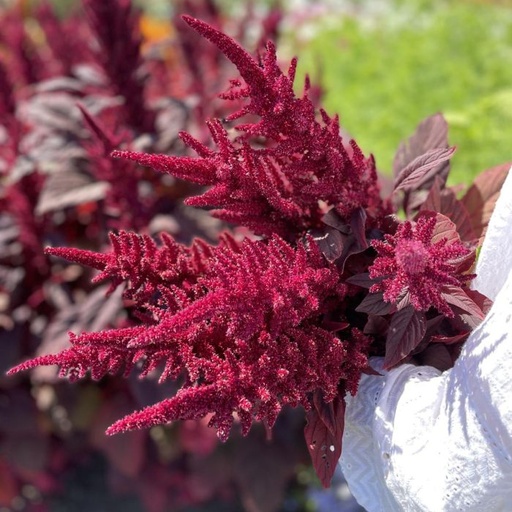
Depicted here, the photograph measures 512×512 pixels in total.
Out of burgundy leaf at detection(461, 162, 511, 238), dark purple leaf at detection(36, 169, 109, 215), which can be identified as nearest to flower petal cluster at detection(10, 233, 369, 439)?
burgundy leaf at detection(461, 162, 511, 238)

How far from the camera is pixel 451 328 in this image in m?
0.73

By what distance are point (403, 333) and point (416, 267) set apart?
0.11m

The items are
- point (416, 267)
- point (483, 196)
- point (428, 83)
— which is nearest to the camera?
point (416, 267)

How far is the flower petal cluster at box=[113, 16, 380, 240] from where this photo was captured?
0.61 metres

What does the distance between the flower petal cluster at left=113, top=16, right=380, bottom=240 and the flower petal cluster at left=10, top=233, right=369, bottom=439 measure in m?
0.06

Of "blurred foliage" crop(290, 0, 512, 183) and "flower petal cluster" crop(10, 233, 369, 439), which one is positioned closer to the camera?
"flower petal cluster" crop(10, 233, 369, 439)

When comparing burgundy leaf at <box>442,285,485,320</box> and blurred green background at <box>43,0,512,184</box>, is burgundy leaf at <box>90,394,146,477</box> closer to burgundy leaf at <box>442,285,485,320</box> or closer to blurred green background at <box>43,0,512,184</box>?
blurred green background at <box>43,0,512,184</box>

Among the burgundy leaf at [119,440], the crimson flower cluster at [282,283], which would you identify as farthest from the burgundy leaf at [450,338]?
the burgundy leaf at [119,440]

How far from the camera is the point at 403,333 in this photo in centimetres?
66

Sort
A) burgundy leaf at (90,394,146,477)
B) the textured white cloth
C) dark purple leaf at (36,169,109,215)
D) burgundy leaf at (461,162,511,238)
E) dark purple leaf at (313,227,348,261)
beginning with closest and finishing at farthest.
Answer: the textured white cloth
dark purple leaf at (313,227,348,261)
burgundy leaf at (461,162,511,238)
dark purple leaf at (36,169,109,215)
burgundy leaf at (90,394,146,477)

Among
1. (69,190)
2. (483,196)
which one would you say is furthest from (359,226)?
(69,190)

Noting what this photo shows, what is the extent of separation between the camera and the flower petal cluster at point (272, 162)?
2.00 ft

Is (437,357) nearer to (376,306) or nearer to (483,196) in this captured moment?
(376,306)

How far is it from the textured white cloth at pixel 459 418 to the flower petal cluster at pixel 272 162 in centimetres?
17
